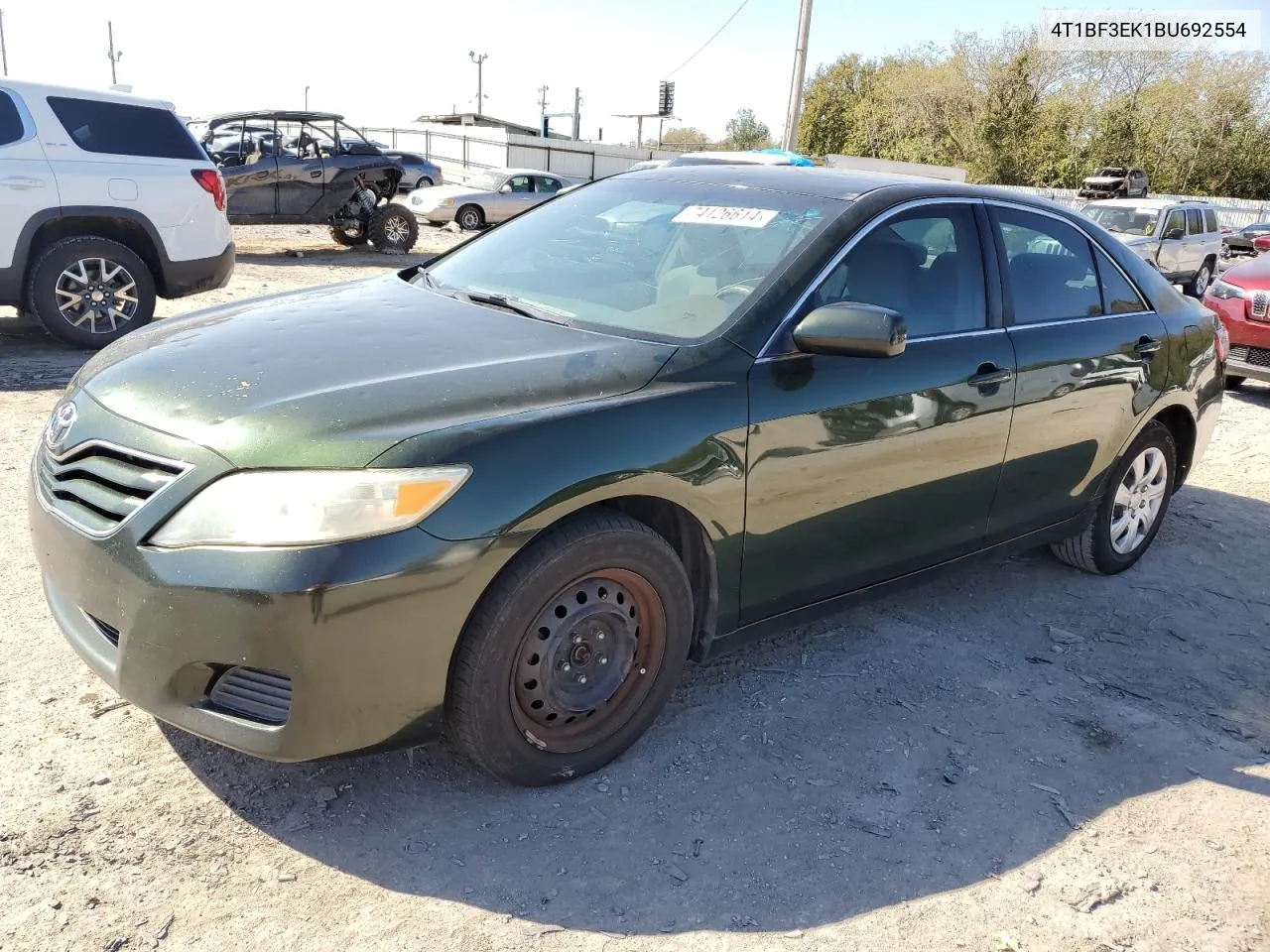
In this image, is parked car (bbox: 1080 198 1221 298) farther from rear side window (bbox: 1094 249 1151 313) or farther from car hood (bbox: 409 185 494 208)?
rear side window (bbox: 1094 249 1151 313)

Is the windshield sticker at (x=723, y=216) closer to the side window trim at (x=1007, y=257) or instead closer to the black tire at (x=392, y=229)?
the side window trim at (x=1007, y=257)

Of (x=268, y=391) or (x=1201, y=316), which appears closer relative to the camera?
(x=268, y=391)

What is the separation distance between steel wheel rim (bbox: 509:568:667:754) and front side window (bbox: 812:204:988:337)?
43.6 inches

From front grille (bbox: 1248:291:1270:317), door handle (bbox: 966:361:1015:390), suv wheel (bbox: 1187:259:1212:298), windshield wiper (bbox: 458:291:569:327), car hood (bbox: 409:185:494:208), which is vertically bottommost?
suv wheel (bbox: 1187:259:1212:298)

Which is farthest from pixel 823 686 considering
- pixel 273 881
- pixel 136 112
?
pixel 136 112

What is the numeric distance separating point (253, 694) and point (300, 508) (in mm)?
464

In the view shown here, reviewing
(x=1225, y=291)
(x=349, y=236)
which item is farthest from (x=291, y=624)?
(x=349, y=236)

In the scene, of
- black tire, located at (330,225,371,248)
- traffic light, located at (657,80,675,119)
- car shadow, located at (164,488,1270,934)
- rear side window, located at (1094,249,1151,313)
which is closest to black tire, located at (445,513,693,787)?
car shadow, located at (164,488,1270,934)

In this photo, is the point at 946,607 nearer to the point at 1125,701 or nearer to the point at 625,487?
the point at 1125,701

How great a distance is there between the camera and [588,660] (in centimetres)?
279

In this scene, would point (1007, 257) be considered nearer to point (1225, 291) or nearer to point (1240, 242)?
point (1225, 291)

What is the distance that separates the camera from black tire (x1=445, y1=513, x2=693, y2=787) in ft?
8.26

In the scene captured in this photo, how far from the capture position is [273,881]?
242 cm

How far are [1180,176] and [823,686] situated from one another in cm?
4658
